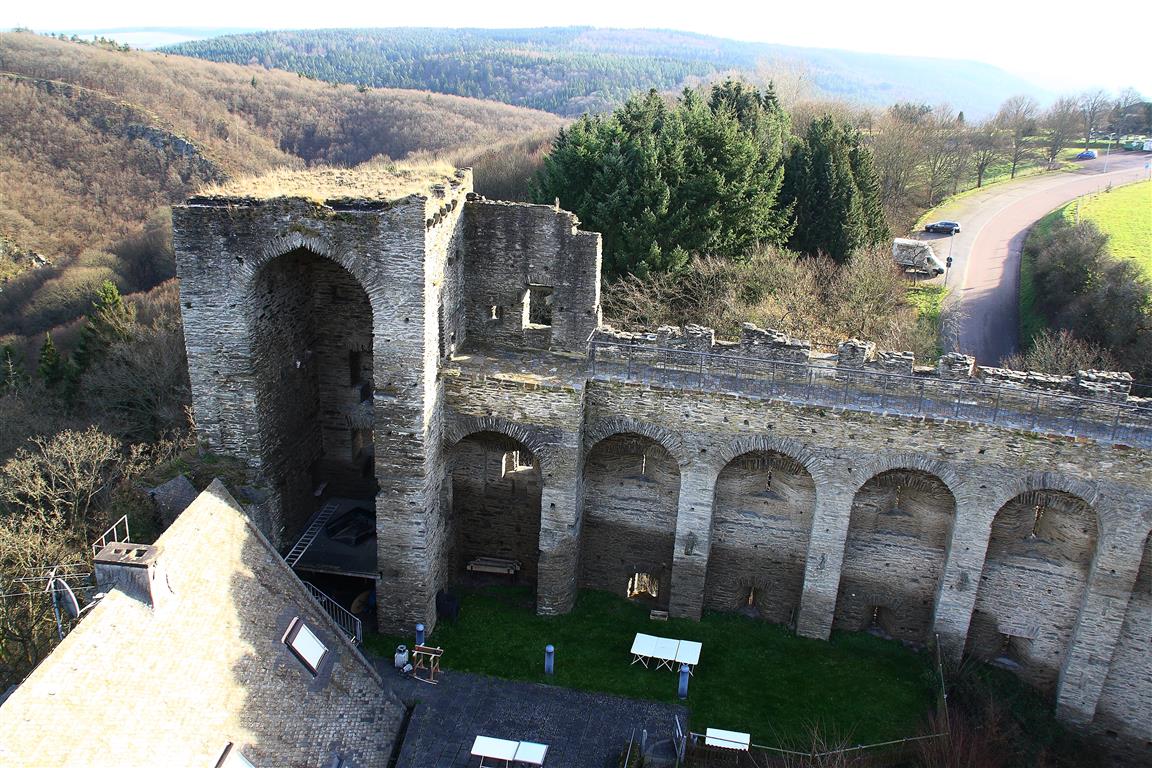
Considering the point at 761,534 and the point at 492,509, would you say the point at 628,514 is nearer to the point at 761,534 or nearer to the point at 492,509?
the point at 761,534

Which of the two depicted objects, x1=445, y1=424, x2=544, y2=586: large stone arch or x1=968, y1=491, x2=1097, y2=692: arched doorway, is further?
x1=445, y1=424, x2=544, y2=586: large stone arch

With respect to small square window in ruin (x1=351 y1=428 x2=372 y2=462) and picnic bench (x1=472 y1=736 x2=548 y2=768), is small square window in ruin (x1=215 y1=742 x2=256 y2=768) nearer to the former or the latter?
picnic bench (x1=472 y1=736 x2=548 y2=768)

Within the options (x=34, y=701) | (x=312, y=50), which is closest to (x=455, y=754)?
(x=34, y=701)

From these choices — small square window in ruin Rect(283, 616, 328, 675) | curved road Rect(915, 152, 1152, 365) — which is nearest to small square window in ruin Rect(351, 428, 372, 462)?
small square window in ruin Rect(283, 616, 328, 675)

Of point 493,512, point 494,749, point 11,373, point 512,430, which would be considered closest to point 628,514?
point 493,512

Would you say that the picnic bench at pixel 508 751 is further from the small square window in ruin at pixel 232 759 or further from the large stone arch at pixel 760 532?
the large stone arch at pixel 760 532

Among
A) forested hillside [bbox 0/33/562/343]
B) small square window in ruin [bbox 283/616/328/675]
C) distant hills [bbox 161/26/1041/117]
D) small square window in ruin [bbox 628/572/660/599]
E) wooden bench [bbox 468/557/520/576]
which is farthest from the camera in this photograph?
distant hills [bbox 161/26/1041/117]
